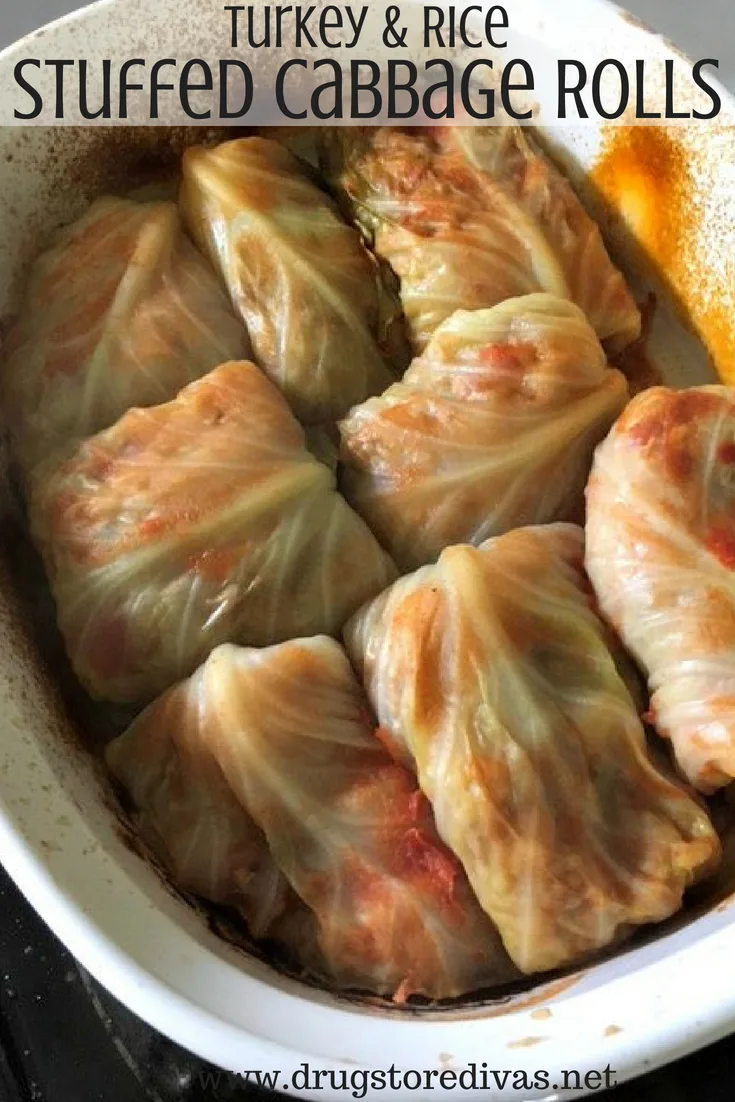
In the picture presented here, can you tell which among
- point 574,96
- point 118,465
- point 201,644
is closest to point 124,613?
point 201,644

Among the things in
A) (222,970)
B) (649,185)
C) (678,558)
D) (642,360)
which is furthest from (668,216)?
(222,970)

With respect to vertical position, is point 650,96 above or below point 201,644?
above

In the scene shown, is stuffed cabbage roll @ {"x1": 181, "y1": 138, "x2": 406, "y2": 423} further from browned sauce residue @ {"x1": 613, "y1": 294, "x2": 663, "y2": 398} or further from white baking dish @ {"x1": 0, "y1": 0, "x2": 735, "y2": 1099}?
browned sauce residue @ {"x1": 613, "y1": 294, "x2": 663, "y2": 398}

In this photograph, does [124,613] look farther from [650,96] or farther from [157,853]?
[650,96]

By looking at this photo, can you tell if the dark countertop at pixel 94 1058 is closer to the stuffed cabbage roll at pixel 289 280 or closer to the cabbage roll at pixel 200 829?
the cabbage roll at pixel 200 829

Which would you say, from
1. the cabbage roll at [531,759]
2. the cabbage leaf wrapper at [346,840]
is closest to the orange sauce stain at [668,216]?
the cabbage roll at [531,759]

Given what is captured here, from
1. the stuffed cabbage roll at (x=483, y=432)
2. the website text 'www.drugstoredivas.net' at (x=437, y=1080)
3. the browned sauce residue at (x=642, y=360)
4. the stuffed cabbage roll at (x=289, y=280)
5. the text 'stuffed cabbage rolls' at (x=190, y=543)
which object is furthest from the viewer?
the browned sauce residue at (x=642, y=360)
